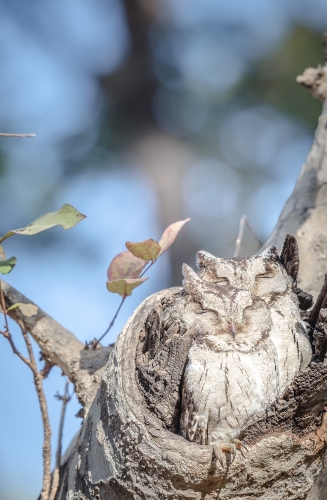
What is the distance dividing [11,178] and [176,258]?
117 centimetres

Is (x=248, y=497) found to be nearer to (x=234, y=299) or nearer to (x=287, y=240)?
(x=234, y=299)

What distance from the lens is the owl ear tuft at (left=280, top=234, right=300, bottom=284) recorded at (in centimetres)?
122

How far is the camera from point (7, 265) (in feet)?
3.99

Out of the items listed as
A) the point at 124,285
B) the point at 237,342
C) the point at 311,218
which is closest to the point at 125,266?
the point at 124,285

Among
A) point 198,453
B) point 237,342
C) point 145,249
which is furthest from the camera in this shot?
point 145,249

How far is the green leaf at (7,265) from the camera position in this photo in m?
1.20

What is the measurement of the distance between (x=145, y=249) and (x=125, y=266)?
137 mm

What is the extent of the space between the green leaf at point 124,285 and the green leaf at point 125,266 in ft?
0.17

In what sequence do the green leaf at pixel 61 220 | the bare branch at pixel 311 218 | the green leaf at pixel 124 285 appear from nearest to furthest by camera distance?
the green leaf at pixel 61 220
the green leaf at pixel 124 285
the bare branch at pixel 311 218

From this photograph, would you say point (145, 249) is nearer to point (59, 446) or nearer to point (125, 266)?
point (125, 266)

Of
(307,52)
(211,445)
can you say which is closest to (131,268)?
(211,445)

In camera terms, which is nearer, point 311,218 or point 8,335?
point 8,335

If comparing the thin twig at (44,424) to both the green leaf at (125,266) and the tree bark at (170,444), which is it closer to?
the tree bark at (170,444)

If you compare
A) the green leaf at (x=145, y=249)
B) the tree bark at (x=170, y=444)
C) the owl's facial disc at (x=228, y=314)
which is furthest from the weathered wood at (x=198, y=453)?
the green leaf at (x=145, y=249)
